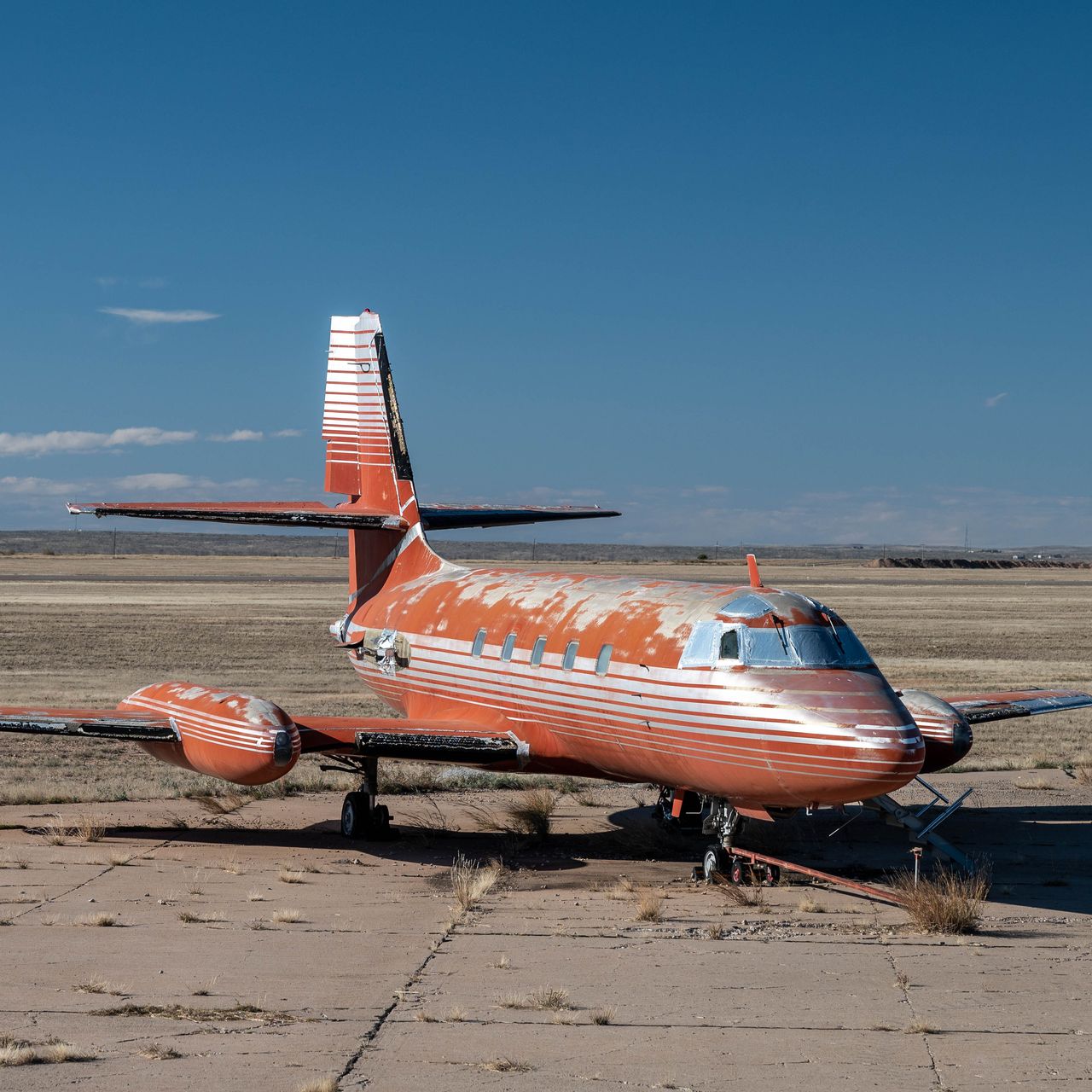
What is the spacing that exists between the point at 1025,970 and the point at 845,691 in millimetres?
3119

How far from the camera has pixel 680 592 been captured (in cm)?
1712

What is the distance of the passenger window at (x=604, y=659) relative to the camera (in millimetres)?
16703

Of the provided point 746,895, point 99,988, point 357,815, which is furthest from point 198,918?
point 746,895

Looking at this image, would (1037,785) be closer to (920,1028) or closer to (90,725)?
(920,1028)

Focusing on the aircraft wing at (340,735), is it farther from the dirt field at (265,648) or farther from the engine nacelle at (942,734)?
the engine nacelle at (942,734)

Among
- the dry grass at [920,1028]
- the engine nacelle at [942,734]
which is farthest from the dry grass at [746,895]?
the dry grass at [920,1028]

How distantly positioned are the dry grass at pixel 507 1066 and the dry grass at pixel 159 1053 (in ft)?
7.03

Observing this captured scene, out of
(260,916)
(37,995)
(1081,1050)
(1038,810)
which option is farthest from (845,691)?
(1038,810)

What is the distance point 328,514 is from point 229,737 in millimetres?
6700

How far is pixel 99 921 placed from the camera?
13992 millimetres

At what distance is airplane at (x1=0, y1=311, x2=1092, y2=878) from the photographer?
14.2 m

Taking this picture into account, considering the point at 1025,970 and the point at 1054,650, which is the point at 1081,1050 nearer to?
the point at 1025,970

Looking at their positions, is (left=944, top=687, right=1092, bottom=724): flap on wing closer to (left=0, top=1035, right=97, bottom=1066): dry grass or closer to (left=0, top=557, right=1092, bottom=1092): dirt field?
(left=0, top=557, right=1092, bottom=1092): dirt field

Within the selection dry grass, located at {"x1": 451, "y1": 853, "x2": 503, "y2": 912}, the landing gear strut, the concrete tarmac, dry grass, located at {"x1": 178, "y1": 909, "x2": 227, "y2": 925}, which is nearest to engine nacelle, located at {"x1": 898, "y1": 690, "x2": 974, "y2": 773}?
the concrete tarmac
